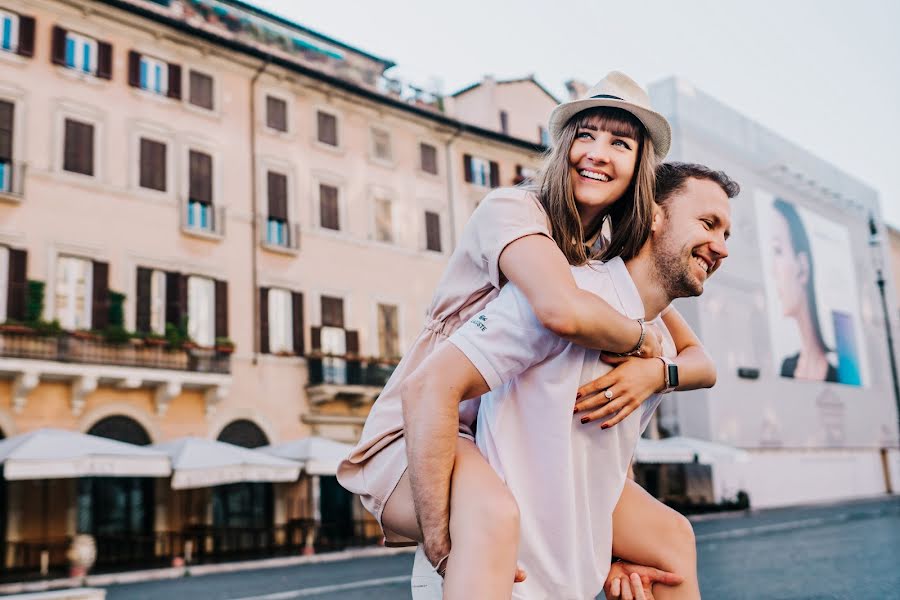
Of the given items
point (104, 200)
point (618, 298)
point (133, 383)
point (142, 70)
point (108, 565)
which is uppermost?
point (142, 70)

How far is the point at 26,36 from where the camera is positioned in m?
20.6

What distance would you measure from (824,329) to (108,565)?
118ft

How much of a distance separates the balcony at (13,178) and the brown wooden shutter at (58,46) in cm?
256

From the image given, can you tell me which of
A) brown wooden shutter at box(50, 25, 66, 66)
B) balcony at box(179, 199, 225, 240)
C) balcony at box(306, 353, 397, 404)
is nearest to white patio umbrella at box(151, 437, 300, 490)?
balcony at box(306, 353, 397, 404)

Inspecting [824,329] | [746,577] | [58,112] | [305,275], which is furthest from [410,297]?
[824,329]

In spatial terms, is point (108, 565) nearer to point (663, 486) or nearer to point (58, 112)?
point (58, 112)

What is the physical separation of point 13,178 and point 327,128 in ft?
29.3

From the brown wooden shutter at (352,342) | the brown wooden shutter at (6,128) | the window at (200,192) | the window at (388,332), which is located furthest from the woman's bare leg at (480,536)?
the window at (388,332)

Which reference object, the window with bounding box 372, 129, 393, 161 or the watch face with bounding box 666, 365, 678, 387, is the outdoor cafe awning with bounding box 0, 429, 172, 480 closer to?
the window with bounding box 372, 129, 393, 161

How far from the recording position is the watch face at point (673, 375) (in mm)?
2229

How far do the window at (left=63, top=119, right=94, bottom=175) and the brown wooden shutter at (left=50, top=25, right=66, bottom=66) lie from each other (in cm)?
132

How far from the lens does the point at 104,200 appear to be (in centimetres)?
2130

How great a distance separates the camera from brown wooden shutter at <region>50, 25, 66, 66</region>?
20941mm

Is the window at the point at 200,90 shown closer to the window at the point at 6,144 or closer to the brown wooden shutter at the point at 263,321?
the window at the point at 6,144
